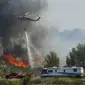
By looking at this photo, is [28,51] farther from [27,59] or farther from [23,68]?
[23,68]

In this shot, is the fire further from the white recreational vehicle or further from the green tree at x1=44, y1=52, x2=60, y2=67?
the white recreational vehicle

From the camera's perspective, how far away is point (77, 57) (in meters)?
149

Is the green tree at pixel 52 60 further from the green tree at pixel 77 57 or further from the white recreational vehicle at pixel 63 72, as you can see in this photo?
the white recreational vehicle at pixel 63 72

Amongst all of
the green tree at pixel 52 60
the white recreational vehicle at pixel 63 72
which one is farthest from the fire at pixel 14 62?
the white recreational vehicle at pixel 63 72

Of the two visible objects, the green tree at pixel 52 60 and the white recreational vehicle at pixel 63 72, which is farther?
the green tree at pixel 52 60

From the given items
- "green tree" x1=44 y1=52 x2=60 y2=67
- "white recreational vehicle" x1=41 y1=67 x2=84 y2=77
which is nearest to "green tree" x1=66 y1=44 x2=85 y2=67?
"green tree" x1=44 y1=52 x2=60 y2=67

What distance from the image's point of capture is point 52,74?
89062mm

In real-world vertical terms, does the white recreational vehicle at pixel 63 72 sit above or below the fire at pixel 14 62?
below

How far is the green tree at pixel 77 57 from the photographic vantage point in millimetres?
146500

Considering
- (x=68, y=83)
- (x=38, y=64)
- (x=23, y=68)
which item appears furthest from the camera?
(x=38, y=64)

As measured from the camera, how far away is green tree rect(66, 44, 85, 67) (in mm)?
146500

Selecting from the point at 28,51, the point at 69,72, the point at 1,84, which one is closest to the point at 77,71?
the point at 69,72

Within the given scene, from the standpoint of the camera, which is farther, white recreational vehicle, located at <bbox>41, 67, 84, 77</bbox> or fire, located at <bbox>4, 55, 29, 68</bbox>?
fire, located at <bbox>4, 55, 29, 68</bbox>

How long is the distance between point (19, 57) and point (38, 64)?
10457 mm
